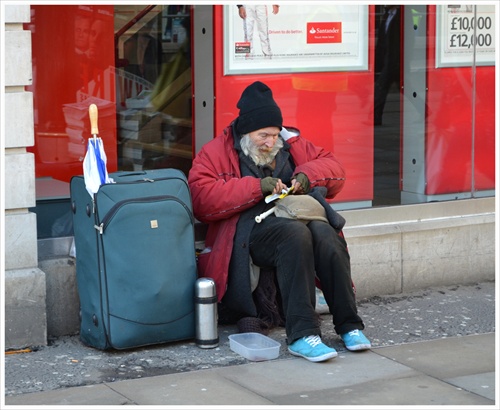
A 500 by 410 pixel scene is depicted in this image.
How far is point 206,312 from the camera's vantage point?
5.59 metres

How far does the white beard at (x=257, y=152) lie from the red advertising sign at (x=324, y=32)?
989 mm

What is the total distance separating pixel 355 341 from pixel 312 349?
0.28m

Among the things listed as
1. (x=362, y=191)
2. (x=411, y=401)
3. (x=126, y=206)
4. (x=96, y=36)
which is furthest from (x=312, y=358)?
(x=96, y=36)

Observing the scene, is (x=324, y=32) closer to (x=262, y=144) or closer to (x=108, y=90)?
(x=262, y=144)

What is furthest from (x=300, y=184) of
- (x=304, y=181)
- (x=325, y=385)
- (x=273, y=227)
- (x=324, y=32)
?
(x=324, y=32)

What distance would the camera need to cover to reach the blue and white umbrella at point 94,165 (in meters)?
5.42

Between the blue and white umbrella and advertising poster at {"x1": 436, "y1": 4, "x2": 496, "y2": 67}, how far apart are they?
262 centimetres

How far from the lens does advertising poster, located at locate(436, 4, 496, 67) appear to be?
7.05m

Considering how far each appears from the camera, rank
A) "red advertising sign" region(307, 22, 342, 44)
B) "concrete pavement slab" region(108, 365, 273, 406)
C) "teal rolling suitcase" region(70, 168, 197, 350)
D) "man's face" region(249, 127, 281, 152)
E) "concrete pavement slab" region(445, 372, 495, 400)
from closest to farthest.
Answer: "concrete pavement slab" region(108, 365, 273, 406) → "concrete pavement slab" region(445, 372, 495, 400) → "teal rolling suitcase" region(70, 168, 197, 350) → "man's face" region(249, 127, 281, 152) → "red advertising sign" region(307, 22, 342, 44)

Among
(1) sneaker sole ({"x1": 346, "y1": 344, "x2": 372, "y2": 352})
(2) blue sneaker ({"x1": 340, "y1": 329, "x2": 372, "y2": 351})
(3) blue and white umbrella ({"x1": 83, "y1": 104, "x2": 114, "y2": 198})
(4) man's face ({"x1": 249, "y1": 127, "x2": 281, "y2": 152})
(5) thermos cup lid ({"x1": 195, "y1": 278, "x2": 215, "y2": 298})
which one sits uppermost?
(4) man's face ({"x1": 249, "y1": 127, "x2": 281, "y2": 152})

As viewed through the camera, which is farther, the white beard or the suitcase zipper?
the white beard

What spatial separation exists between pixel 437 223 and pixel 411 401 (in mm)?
2285

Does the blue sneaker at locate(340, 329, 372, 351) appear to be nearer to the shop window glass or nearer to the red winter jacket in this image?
the red winter jacket

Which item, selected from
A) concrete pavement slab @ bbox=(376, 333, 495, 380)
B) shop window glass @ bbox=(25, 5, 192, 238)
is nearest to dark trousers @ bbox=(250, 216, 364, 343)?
concrete pavement slab @ bbox=(376, 333, 495, 380)
